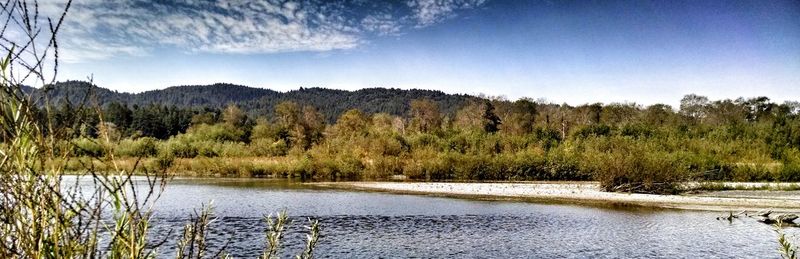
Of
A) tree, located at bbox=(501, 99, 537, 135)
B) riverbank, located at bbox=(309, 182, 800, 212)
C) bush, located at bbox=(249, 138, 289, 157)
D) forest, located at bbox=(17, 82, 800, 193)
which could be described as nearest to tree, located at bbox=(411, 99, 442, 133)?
forest, located at bbox=(17, 82, 800, 193)

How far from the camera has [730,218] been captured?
1978cm

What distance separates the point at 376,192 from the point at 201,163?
22734mm

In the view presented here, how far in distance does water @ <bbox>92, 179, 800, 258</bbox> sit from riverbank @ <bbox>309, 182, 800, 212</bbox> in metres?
2.45

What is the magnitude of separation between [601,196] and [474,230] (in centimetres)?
1268

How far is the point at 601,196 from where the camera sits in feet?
94.0

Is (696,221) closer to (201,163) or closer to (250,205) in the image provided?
(250,205)

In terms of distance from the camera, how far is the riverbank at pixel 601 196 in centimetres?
2458

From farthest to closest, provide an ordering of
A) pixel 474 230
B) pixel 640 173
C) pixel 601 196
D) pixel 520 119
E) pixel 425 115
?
pixel 425 115
pixel 520 119
pixel 640 173
pixel 601 196
pixel 474 230

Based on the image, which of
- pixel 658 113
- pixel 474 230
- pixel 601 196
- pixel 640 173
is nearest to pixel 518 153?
pixel 640 173

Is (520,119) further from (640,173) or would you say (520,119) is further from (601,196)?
(601,196)

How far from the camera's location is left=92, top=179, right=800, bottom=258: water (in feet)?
48.2

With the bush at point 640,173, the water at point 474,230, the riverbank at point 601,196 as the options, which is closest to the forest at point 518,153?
the bush at point 640,173

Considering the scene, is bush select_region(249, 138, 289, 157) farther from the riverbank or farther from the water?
the water

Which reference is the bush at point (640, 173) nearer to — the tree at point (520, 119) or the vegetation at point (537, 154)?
the vegetation at point (537, 154)
